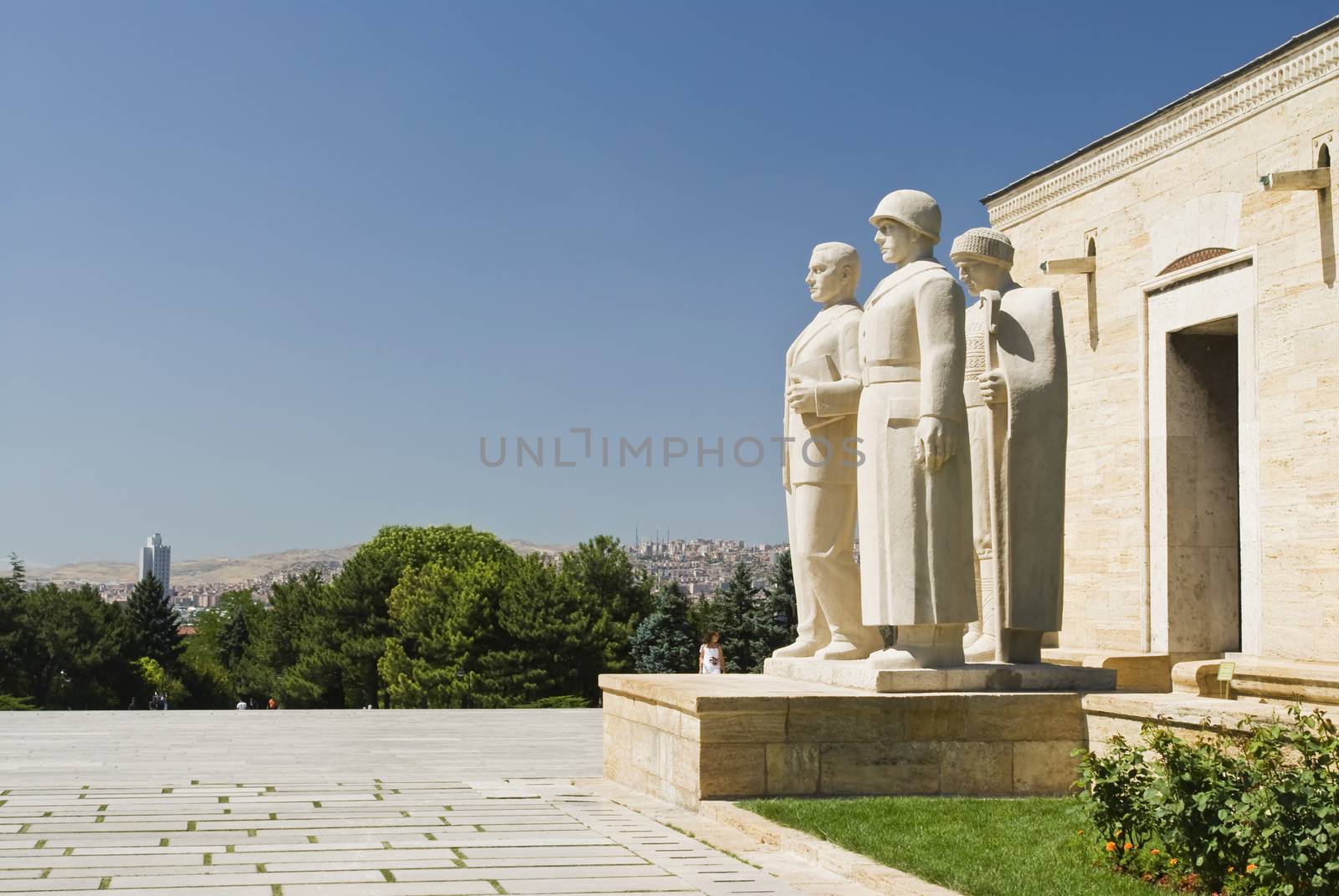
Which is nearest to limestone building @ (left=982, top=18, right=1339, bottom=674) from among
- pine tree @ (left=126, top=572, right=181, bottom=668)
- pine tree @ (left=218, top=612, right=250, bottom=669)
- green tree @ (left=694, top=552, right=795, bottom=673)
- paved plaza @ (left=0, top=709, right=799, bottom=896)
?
paved plaza @ (left=0, top=709, right=799, bottom=896)

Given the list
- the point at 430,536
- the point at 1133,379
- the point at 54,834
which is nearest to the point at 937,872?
the point at 54,834

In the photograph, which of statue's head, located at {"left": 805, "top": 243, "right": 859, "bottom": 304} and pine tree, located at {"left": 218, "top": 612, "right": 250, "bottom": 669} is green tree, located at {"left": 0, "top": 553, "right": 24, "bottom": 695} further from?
statue's head, located at {"left": 805, "top": 243, "right": 859, "bottom": 304}

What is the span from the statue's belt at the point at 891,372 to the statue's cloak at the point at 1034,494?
0.82m

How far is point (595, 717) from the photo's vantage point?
18.7 meters

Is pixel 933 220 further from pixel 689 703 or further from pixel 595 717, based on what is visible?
pixel 595 717

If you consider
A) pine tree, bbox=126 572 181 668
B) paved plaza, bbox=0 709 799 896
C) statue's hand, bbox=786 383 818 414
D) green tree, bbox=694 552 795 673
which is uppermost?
statue's hand, bbox=786 383 818 414

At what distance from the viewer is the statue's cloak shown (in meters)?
9.04

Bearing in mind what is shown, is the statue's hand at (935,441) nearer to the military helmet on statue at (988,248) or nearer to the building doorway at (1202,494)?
the military helmet on statue at (988,248)

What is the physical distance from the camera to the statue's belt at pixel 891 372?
878cm

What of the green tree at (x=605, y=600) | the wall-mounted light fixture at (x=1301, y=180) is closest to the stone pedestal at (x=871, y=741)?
the wall-mounted light fixture at (x=1301, y=180)

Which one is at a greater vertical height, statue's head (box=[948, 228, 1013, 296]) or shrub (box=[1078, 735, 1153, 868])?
statue's head (box=[948, 228, 1013, 296])

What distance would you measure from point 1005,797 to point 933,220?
375 centimetres

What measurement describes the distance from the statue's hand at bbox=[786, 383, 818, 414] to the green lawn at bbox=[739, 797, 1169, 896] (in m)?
2.90

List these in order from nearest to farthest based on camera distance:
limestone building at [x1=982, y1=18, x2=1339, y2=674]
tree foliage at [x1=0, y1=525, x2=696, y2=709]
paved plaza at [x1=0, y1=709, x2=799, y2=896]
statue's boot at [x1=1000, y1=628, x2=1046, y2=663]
A: paved plaza at [x1=0, y1=709, x2=799, y2=896]
statue's boot at [x1=1000, y1=628, x2=1046, y2=663]
limestone building at [x1=982, y1=18, x2=1339, y2=674]
tree foliage at [x1=0, y1=525, x2=696, y2=709]
